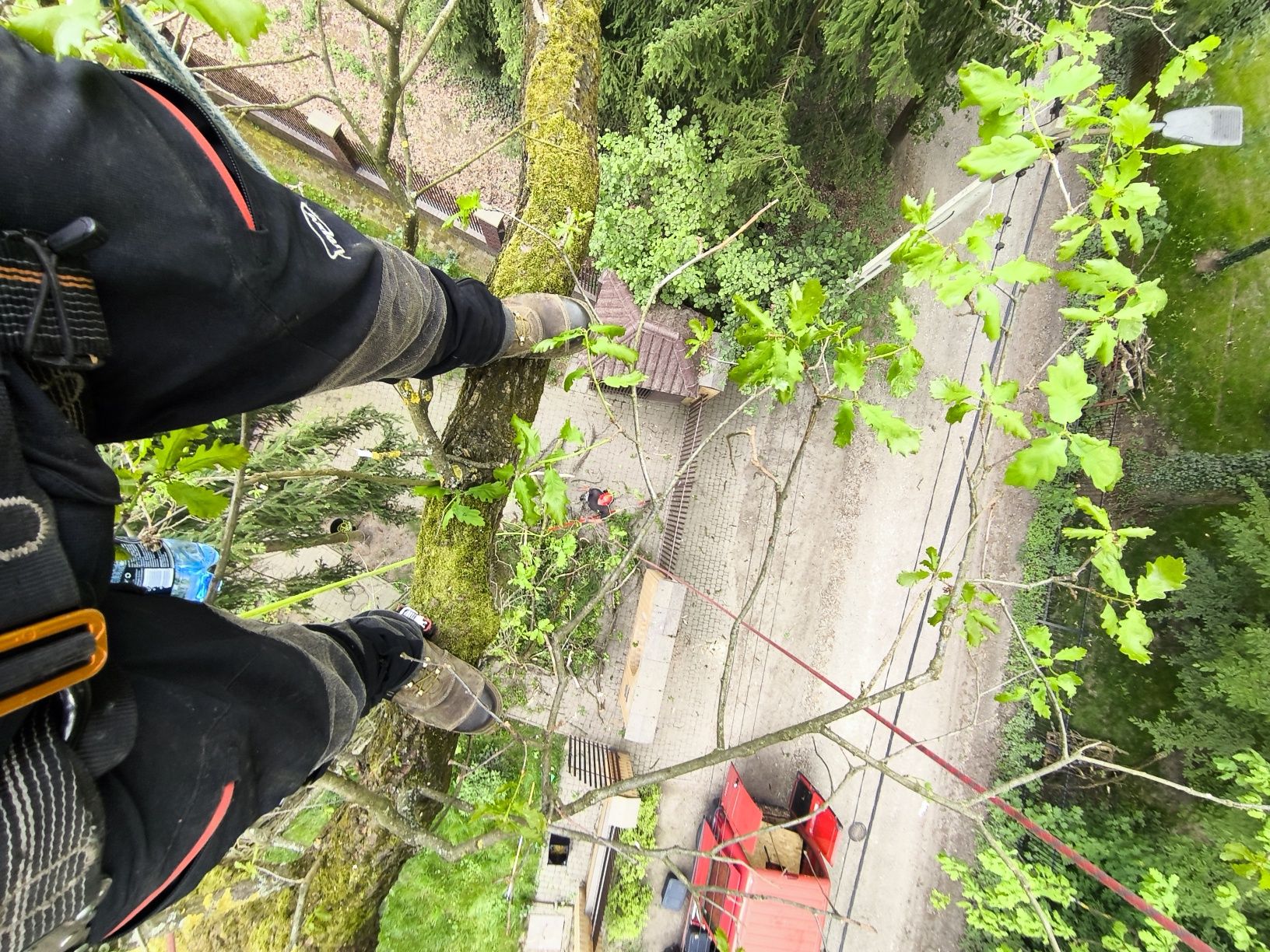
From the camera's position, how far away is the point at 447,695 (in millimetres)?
3084

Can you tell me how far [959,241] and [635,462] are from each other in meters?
6.17

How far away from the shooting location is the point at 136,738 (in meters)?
1.32

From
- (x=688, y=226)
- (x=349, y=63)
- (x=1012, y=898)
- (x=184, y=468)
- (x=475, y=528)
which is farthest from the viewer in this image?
(x=349, y=63)

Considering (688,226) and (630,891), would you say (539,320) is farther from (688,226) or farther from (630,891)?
(630,891)

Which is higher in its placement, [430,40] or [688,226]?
[688,226]

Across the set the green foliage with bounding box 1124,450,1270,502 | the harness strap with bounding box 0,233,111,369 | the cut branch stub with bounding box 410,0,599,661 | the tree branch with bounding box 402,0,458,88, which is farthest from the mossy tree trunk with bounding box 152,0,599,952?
the green foliage with bounding box 1124,450,1270,502

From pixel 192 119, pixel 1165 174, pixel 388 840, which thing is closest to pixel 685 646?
pixel 388 840

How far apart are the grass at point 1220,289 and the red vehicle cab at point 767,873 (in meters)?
6.10

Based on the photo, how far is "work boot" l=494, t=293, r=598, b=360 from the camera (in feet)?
9.84

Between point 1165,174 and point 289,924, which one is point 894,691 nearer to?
point 289,924

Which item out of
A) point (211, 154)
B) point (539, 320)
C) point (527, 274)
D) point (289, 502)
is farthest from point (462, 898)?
point (211, 154)

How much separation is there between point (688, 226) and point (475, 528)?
13.3ft

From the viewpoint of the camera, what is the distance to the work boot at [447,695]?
298 cm

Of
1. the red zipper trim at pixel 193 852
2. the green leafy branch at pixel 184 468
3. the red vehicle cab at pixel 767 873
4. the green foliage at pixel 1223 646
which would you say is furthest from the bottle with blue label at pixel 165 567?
the green foliage at pixel 1223 646
